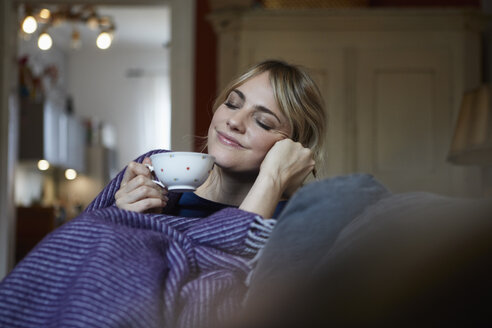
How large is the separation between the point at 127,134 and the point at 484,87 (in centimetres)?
701

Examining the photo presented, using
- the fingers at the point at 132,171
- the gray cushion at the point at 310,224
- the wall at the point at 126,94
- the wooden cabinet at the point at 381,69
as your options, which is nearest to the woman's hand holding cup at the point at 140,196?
the fingers at the point at 132,171

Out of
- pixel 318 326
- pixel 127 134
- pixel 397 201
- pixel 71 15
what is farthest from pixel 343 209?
pixel 127 134

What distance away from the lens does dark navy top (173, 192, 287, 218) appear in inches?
56.6

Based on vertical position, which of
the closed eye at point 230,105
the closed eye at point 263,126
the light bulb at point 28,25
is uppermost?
the light bulb at point 28,25

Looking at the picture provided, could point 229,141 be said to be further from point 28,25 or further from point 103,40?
point 103,40

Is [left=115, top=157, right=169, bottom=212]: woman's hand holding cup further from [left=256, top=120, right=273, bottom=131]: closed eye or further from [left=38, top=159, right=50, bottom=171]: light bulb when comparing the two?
[left=38, top=159, right=50, bottom=171]: light bulb

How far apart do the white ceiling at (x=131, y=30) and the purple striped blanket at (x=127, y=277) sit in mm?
7130

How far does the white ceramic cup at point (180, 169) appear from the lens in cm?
129

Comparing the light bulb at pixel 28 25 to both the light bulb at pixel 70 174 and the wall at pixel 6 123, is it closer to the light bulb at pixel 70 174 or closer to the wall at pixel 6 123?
the wall at pixel 6 123

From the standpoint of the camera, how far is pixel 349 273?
651 mm

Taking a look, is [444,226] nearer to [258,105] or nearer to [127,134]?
[258,105]

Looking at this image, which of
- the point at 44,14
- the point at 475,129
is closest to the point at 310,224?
the point at 475,129

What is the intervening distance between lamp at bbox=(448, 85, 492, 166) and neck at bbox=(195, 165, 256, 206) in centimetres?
199

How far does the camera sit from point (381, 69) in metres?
4.14
